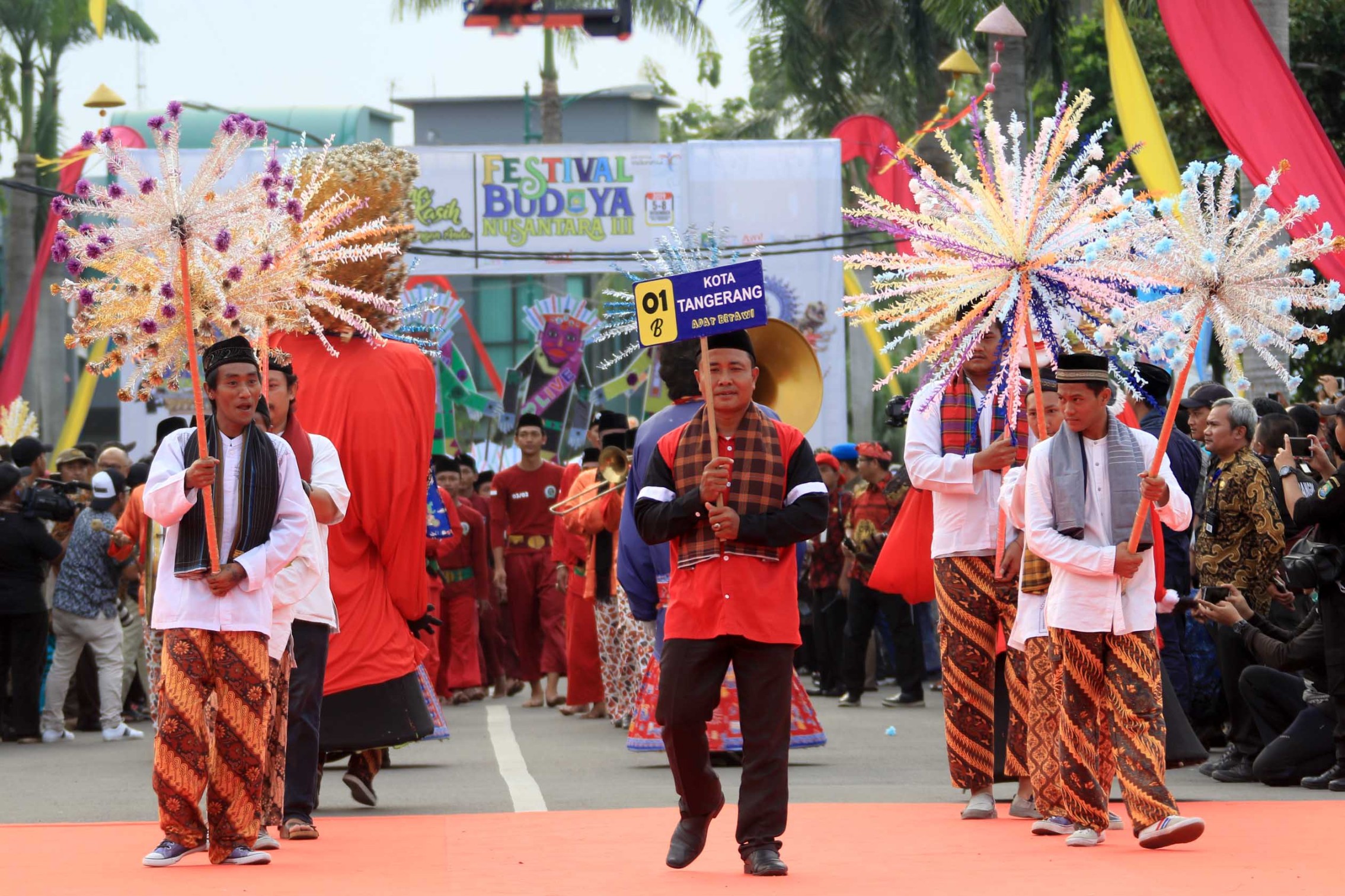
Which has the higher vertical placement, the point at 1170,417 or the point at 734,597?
the point at 1170,417

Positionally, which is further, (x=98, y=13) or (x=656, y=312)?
(x=98, y=13)

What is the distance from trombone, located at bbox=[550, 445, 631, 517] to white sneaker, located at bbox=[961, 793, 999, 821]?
5.74 meters

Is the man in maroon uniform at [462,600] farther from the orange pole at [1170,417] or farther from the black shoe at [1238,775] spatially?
the orange pole at [1170,417]

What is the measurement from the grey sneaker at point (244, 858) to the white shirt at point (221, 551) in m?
0.78

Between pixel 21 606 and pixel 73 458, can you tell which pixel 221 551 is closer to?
pixel 21 606

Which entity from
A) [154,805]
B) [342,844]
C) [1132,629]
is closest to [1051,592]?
[1132,629]

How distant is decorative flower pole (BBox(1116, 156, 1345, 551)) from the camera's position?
694 cm

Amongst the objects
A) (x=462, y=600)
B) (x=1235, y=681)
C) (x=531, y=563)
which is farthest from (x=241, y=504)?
(x=531, y=563)

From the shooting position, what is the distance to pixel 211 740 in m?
6.96

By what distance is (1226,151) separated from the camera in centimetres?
2228

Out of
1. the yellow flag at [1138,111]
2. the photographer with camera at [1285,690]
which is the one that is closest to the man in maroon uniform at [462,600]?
the yellow flag at [1138,111]

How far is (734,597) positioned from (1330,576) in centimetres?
391

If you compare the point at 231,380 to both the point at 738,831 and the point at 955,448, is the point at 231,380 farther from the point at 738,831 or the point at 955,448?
the point at 955,448

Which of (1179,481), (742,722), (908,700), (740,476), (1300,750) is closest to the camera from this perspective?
(742,722)
